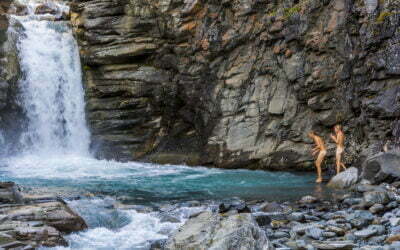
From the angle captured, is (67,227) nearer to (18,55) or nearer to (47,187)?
(47,187)

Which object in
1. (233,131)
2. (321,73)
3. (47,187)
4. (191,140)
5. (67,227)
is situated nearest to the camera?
(67,227)

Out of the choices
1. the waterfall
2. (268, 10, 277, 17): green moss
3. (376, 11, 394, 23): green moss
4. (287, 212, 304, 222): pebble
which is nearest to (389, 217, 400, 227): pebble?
(287, 212, 304, 222): pebble

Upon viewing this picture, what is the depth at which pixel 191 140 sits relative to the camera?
26.8 meters

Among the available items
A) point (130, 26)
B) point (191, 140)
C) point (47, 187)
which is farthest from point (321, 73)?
point (47, 187)

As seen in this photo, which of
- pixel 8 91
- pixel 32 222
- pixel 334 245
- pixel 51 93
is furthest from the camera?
pixel 51 93

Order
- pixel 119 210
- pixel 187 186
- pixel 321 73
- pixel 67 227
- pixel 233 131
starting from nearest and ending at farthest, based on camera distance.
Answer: pixel 67 227 → pixel 119 210 → pixel 187 186 → pixel 321 73 → pixel 233 131

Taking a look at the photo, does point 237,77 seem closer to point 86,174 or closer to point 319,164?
point 319,164

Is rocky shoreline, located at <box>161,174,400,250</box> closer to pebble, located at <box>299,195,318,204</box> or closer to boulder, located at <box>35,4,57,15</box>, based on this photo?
pebble, located at <box>299,195,318,204</box>

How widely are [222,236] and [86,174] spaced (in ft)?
46.8

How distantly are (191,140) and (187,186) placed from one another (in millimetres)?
8146

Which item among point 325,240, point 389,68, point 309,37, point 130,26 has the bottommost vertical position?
point 325,240

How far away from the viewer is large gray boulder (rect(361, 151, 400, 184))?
16.2 meters

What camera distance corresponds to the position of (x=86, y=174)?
21.9 metres

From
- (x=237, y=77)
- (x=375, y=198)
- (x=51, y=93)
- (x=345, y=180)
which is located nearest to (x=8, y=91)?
(x=51, y=93)
